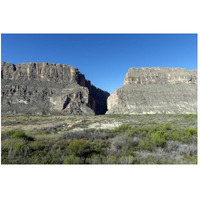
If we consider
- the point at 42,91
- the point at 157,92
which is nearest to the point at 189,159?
the point at 157,92

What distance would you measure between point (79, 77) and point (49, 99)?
3125cm

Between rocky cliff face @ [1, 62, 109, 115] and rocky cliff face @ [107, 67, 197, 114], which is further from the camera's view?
rocky cliff face @ [1, 62, 109, 115]

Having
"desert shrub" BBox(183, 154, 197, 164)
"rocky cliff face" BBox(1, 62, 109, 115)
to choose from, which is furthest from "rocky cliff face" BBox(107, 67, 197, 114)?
"desert shrub" BBox(183, 154, 197, 164)

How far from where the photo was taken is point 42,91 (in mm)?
61875

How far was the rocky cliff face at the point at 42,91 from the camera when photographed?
53969 mm

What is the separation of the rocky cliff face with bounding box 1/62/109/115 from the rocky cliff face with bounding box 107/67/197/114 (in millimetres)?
19457

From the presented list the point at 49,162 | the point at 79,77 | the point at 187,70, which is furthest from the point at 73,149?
the point at 187,70

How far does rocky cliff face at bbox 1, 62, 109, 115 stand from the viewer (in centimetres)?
5397

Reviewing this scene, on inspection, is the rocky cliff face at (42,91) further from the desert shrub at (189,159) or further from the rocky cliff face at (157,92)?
the desert shrub at (189,159)

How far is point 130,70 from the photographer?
80625mm

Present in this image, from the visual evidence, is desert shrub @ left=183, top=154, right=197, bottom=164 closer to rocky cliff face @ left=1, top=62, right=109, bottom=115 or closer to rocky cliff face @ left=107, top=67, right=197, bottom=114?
rocky cliff face @ left=107, top=67, right=197, bottom=114

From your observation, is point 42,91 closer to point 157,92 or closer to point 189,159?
point 157,92

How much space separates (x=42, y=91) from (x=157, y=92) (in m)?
64.0

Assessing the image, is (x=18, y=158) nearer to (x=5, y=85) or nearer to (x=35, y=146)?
(x=35, y=146)
